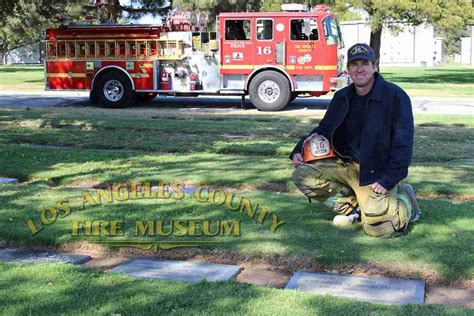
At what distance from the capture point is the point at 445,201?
578 cm

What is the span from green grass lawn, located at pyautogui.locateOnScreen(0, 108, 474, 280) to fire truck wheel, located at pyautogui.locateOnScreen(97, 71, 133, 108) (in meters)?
3.16

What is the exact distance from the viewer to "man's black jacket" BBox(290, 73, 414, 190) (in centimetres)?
446

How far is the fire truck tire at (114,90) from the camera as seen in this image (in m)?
16.7

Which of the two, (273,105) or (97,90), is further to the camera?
(97,90)

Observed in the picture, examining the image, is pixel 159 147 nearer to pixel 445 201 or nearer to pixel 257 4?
pixel 445 201

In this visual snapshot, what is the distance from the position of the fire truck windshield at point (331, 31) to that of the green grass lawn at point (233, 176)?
9.34ft

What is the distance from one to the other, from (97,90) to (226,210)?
485 inches

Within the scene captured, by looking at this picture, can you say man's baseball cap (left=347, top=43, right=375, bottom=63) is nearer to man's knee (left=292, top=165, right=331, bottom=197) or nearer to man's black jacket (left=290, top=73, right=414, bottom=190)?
man's black jacket (left=290, top=73, right=414, bottom=190)

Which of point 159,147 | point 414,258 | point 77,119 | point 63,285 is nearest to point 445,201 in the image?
point 414,258

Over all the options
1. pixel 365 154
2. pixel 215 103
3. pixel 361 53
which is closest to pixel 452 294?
pixel 365 154

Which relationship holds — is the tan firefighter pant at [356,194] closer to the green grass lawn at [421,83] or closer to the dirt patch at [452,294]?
the dirt patch at [452,294]

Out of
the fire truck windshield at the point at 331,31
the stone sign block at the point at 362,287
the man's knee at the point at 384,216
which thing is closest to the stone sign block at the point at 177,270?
the stone sign block at the point at 362,287

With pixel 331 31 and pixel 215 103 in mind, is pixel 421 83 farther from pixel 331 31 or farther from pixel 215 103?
pixel 331 31

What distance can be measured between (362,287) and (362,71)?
1694mm
